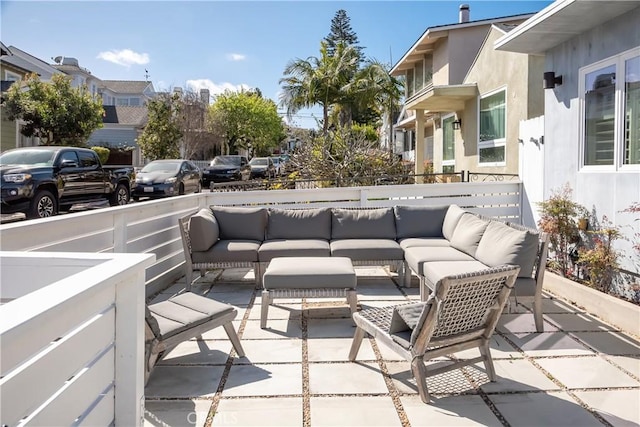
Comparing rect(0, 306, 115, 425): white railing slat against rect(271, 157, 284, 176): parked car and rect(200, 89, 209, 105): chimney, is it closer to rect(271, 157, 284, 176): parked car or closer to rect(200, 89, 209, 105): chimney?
rect(271, 157, 284, 176): parked car

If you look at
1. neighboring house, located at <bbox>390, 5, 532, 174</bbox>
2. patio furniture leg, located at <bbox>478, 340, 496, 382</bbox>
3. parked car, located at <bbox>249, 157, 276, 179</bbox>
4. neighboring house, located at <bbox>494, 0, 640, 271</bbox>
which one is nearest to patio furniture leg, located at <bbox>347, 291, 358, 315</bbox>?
patio furniture leg, located at <bbox>478, 340, 496, 382</bbox>

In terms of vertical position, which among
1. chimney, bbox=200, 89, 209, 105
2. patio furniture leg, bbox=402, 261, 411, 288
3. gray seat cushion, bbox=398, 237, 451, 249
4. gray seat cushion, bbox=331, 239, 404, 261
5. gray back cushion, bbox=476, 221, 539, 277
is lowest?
patio furniture leg, bbox=402, 261, 411, 288

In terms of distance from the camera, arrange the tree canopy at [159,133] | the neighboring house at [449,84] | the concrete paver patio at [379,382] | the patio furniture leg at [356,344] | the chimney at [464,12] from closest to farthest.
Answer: the concrete paver patio at [379,382] < the patio furniture leg at [356,344] < the neighboring house at [449,84] < the chimney at [464,12] < the tree canopy at [159,133]

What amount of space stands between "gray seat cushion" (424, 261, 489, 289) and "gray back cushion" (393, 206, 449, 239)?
151cm

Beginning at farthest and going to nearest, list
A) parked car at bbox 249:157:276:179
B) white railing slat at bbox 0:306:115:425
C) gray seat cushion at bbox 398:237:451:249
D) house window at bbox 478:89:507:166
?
parked car at bbox 249:157:276:179, house window at bbox 478:89:507:166, gray seat cushion at bbox 398:237:451:249, white railing slat at bbox 0:306:115:425

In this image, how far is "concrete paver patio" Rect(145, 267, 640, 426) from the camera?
2.71 metres

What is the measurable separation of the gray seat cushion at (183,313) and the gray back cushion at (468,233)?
9.13ft

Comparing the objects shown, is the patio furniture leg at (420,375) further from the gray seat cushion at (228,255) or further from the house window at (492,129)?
the house window at (492,129)

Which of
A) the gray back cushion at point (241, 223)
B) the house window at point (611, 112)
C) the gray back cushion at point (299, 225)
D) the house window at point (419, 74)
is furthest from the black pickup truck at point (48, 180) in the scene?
the house window at point (419, 74)

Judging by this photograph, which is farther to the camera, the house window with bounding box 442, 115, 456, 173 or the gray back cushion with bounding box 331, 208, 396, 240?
the house window with bounding box 442, 115, 456, 173

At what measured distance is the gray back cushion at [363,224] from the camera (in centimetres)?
618

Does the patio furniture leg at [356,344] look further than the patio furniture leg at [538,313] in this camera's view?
No

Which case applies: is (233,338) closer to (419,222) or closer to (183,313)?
(183,313)

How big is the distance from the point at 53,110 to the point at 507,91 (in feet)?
52.0
